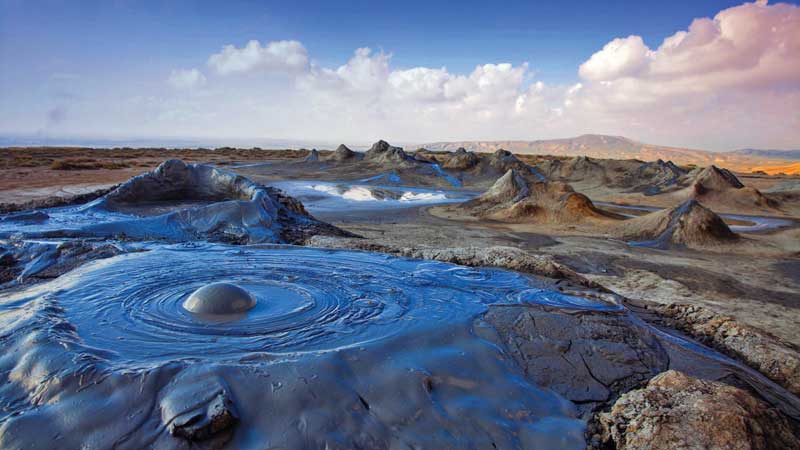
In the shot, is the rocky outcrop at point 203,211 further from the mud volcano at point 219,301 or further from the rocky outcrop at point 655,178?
the rocky outcrop at point 655,178

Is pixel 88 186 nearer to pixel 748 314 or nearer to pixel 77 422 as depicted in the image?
pixel 77 422

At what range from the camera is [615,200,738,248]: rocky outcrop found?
436 inches

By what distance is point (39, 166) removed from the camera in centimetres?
2297

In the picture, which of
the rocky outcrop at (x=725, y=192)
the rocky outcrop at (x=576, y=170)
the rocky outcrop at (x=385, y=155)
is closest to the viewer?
the rocky outcrop at (x=725, y=192)

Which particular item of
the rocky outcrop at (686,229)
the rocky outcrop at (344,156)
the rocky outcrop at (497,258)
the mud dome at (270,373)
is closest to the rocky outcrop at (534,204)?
the rocky outcrop at (686,229)

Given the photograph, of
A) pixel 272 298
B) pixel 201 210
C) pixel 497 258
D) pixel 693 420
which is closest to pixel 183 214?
pixel 201 210

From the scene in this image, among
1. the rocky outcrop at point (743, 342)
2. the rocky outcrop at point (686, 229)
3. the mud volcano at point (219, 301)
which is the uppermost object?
the mud volcano at point (219, 301)

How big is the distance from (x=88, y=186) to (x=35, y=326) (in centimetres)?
1640

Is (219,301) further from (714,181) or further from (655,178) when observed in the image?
(655,178)

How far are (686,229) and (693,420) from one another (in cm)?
1062

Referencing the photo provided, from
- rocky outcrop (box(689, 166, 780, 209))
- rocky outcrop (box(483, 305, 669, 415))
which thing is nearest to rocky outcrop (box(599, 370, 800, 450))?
rocky outcrop (box(483, 305, 669, 415))

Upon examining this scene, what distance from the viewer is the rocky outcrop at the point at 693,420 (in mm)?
2195

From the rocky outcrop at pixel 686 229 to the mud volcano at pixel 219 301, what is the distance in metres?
10.7

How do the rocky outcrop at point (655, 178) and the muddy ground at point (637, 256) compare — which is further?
the rocky outcrop at point (655, 178)
